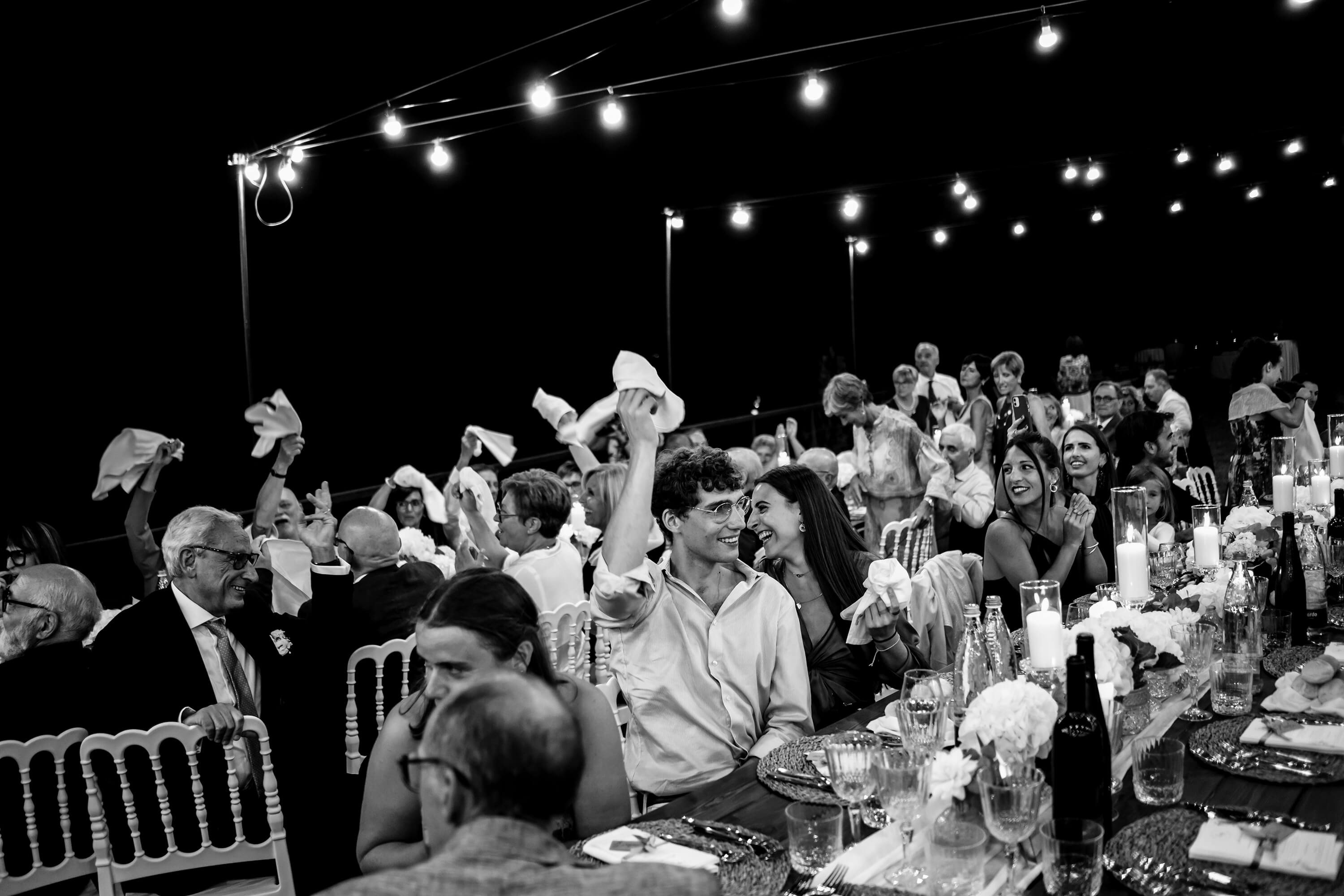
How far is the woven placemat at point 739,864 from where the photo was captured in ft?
5.57

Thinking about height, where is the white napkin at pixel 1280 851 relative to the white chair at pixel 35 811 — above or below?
above

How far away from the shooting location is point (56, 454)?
7.66 m

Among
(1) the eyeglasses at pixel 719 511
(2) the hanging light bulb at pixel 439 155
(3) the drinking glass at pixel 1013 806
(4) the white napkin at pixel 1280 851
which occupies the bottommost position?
(4) the white napkin at pixel 1280 851

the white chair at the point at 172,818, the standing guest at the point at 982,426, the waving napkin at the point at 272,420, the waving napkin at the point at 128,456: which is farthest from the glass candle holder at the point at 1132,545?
the standing guest at the point at 982,426

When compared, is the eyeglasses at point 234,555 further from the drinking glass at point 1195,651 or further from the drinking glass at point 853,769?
the drinking glass at point 1195,651

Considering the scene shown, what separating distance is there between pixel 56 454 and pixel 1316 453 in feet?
27.2

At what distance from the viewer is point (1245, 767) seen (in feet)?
6.73

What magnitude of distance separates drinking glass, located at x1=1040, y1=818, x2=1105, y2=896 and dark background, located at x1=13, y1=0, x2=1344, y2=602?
471 centimetres

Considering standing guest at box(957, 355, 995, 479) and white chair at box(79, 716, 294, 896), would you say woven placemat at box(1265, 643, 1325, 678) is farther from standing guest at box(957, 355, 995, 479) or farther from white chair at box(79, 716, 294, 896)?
standing guest at box(957, 355, 995, 479)

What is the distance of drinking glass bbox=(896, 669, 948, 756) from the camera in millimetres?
1971

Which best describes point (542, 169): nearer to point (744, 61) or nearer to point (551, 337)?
point (551, 337)

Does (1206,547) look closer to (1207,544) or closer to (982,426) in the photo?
(1207,544)

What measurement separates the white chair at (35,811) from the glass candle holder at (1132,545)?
2.73 metres

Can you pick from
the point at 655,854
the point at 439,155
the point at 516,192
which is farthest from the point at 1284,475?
the point at 516,192
